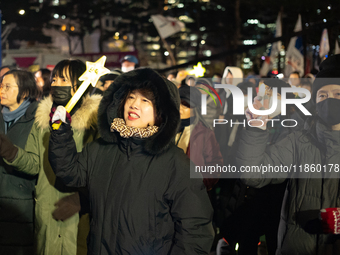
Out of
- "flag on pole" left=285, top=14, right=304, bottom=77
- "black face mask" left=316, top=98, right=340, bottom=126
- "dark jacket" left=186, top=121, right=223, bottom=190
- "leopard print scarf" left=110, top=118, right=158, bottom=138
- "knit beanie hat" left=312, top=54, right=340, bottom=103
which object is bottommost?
"dark jacket" left=186, top=121, right=223, bottom=190

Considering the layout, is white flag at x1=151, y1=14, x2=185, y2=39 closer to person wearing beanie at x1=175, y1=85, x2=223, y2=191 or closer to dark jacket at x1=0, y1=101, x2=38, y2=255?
person wearing beanie at x1=175, y1=85, x2=223, y2=191

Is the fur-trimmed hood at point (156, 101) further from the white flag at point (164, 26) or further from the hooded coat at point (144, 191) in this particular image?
the white flag at point (164, 26)

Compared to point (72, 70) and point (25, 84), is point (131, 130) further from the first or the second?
point (25, 84)

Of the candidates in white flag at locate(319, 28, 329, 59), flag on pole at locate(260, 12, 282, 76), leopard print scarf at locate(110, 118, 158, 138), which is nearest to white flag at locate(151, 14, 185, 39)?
flag on pole at locate(260, 12, 282, 76)

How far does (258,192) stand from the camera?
385 cm

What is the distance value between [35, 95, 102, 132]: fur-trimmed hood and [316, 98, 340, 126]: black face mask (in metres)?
1.91

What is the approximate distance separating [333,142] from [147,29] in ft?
86.7

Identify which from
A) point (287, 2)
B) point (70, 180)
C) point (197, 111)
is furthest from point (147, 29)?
point (70, 180)

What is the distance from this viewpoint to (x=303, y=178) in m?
2.51

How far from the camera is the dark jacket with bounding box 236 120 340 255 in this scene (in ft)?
8.01

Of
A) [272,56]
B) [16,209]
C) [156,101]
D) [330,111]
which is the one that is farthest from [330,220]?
[272,56]

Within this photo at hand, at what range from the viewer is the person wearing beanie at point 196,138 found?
379cm

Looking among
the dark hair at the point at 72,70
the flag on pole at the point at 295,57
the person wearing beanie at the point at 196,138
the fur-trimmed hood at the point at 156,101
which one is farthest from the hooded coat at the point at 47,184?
the flag on pole at the point at 295,57

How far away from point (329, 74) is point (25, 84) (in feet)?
9.73
